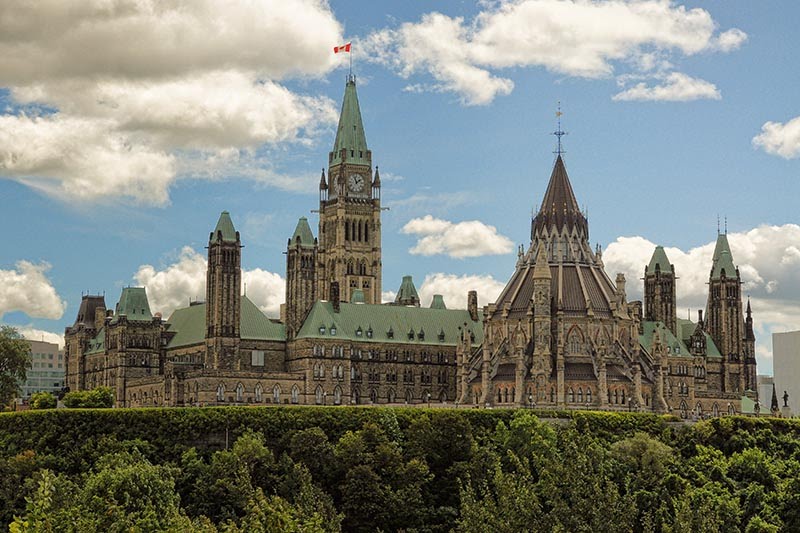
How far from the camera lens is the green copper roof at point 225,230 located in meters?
191

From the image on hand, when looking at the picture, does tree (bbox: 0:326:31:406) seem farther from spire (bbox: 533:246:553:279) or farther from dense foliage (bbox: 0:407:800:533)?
spire (bbox: 533:246:553:279)

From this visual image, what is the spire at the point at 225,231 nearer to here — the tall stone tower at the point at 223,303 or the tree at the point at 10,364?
the tall stone tower at the point at 223,303

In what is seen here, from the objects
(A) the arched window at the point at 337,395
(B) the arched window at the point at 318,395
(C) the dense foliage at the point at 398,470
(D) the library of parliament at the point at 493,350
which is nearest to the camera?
(C) the dense foliage at the point at 398,470

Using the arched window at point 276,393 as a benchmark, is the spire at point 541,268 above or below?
above

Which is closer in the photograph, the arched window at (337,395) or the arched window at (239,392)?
the arched window at (239,392)

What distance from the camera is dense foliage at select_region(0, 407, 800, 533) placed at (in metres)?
104

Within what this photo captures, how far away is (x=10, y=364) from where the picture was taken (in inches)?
7466

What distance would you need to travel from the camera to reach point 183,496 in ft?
419

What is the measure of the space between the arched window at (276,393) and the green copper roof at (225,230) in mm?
21335

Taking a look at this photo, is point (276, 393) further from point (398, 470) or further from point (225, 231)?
point (398, 470)

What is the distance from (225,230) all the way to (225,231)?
0.45 feet

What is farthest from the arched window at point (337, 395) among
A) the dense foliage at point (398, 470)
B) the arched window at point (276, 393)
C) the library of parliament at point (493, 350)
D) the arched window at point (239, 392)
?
the dense foliage at point (398, 470)

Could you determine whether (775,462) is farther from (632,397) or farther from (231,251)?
(231,251)

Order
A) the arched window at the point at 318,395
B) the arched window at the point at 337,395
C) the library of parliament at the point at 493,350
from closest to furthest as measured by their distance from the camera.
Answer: the library of parliament at the point at 493,350
the arched window at the point at 318,395
the arched window at the point at 337,395
